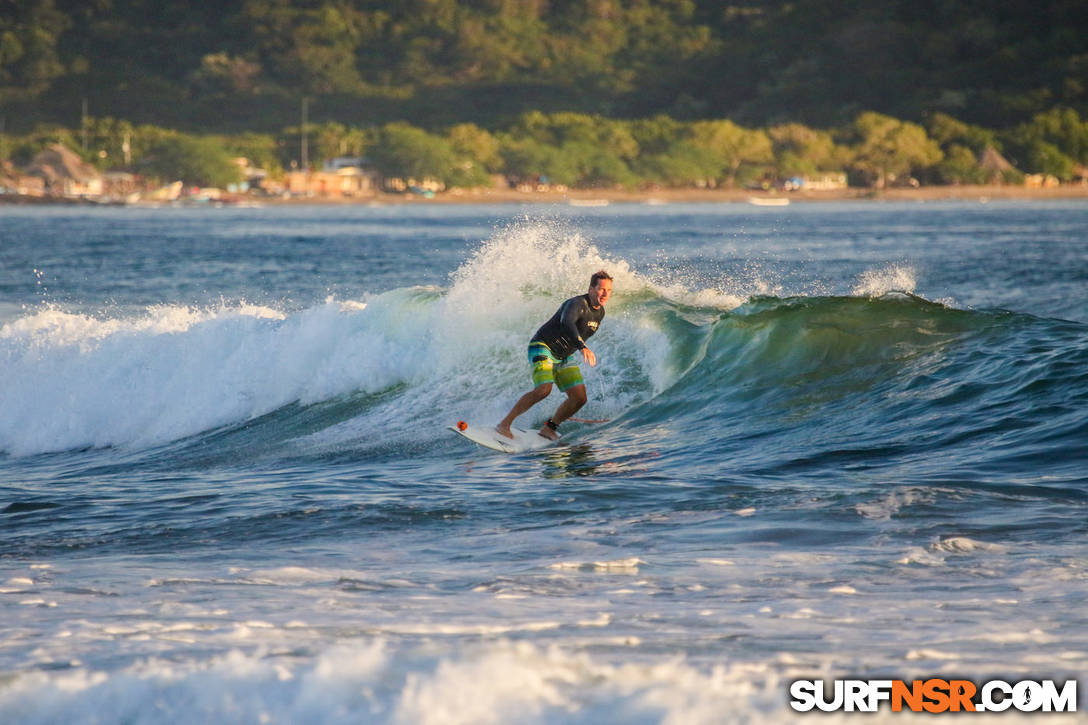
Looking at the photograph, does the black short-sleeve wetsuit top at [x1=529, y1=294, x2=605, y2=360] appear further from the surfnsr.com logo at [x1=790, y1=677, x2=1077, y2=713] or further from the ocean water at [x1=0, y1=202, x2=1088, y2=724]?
the surfnsr.com logo at [x1=790, y1=677, x2=1077, y2=713]

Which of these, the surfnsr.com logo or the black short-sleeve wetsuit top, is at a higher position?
the black short-sleeve wetsuit top

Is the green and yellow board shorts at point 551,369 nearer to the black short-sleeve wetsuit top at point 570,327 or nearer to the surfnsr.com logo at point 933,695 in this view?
the black short-sleeve wetsuit top at point 570,327

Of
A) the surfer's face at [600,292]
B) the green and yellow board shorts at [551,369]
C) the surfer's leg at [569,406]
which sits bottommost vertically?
the surfer's leg at [569,406]

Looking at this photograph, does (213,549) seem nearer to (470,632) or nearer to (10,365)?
(470,632)

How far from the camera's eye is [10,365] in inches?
781

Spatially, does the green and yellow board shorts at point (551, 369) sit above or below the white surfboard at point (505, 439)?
above

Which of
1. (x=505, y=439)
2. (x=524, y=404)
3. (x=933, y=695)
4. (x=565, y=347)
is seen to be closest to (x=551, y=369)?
(x=565, y=347)

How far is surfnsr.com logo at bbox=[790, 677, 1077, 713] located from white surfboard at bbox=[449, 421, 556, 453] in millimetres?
7264

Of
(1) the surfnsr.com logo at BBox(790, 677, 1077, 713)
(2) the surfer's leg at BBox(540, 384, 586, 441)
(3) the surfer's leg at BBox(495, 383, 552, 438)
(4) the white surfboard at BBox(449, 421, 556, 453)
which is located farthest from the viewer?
(2) the surfer's leg at BBox(540, 384, 586, 441)

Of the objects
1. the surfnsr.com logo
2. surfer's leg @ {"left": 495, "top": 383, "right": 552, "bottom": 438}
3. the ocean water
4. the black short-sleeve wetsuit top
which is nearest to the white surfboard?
surfer's leg @ {"left": 495, "top": 383, "right": 552, "bottom": 438}

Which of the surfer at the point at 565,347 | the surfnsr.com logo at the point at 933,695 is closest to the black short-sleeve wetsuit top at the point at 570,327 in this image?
the surfer at the point at 565,347

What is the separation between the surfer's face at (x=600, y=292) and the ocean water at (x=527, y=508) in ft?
4.56

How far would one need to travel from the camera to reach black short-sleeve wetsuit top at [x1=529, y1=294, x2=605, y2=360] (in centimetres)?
1297

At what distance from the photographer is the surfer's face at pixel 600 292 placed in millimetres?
12875
